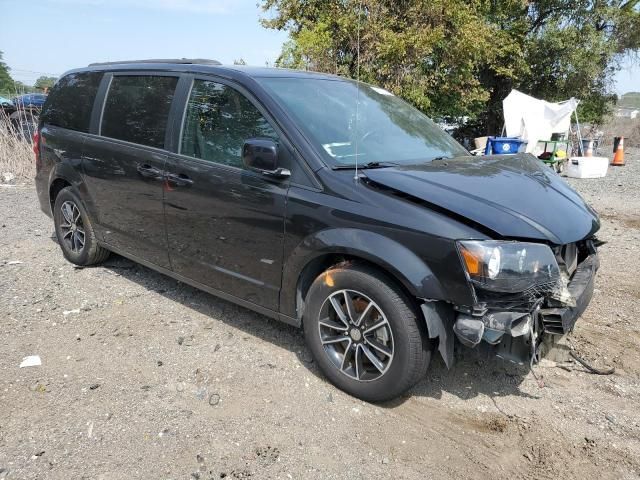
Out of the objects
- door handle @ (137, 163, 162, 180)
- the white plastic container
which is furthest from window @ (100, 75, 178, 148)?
the white plastic container

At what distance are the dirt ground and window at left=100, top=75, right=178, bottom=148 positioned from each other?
1.42 metres

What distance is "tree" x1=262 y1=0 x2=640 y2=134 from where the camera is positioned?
39.1 ft

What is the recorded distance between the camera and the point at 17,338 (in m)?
3.83

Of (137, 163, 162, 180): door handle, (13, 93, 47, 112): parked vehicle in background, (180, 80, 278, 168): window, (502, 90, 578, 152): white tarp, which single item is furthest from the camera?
(502, 90, 578, 152): white tarp

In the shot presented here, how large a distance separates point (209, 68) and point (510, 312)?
8.67 ft

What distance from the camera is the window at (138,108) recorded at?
3.94 metres

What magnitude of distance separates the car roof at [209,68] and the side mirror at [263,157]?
69cm

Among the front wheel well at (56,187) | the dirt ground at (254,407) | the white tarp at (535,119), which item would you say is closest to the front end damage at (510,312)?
the dirt ground at (254,407)

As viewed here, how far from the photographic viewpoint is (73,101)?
489 cm

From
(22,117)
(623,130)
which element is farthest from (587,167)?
(623,130)

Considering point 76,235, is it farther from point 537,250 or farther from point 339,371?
point 537,250

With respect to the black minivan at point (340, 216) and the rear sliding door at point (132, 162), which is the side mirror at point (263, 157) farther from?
the rear sliding door at point (132, 162)

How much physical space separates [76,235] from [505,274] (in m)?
4.18

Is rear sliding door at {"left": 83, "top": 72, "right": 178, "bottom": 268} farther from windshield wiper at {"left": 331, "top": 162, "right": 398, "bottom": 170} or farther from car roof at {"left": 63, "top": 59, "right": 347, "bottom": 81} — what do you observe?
windshield wiper at {"left": 331, "top": 162, "right": 398, "bottom": 170}
